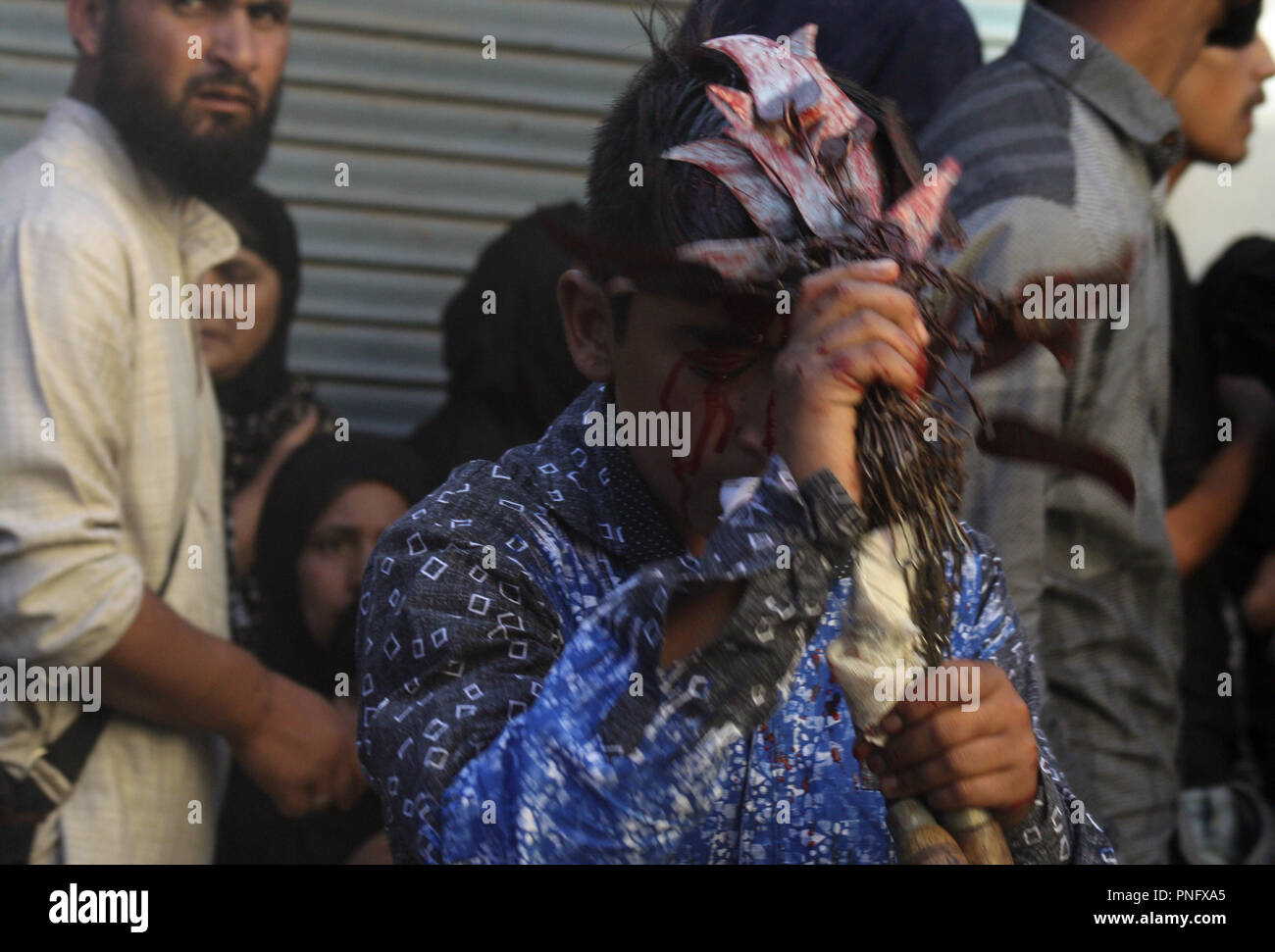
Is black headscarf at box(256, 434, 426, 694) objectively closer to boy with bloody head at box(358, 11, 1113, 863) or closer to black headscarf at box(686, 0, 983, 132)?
black headscarf at box(686, 0, 983, 132)

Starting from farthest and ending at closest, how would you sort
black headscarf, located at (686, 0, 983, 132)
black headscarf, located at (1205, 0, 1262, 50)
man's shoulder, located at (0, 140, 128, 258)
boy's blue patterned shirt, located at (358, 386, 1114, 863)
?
black headscarf, located at (1205, 0, 1262, 50) < man's shoulder, located at (0, 140, 128, 258) < black headscarf, located at (686, 0, 983, 132) < boy's blue patterned shirt, located at (358, 386, 1114, 863)

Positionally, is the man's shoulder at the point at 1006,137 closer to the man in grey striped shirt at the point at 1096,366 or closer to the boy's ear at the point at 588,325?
the man in grey striped shirt at the point at 1096,366

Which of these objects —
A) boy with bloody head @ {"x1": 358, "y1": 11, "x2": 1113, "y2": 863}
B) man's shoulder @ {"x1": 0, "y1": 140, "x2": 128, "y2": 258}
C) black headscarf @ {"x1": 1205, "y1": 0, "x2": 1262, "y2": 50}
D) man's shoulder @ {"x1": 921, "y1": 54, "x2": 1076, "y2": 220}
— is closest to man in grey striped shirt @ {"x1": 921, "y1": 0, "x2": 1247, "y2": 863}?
man's shoulder @ {"x1": 921, "y1": 54, "x2": 1076, "y2": 220}

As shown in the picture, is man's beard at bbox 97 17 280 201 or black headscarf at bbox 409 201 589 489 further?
black headscarf at bbox 409 201 589 489

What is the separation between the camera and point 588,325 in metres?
1.56

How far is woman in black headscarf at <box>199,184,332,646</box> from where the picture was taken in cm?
315

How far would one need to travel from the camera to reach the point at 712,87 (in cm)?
139

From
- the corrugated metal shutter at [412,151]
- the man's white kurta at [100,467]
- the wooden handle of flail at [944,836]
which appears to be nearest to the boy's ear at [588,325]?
the wooden handle of flail at [944,836]

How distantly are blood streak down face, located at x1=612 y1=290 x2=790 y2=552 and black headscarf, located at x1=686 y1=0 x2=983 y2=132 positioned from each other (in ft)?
3.18
